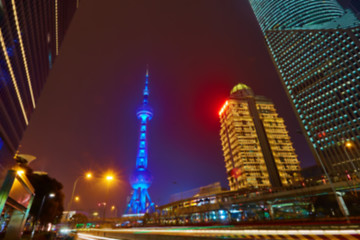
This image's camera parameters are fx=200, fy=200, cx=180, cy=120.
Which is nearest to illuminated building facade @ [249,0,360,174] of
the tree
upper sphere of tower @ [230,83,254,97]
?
upper sphere of tower @ [230,83,254,97]

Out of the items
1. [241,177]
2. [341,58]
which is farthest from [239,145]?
[341,58]

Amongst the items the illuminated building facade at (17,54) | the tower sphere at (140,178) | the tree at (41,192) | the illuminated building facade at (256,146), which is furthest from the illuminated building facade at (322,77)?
the illuminated building facade at (17,54)

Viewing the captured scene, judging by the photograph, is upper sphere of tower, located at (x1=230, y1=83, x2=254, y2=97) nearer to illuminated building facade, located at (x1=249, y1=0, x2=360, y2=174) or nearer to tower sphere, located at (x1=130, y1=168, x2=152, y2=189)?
illuminated building facade, located at (x1=249, y1=0, x2=360, y2=174)

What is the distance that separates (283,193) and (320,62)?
92453mm

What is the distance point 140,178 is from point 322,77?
370 ft

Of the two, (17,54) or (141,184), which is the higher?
(17,54)

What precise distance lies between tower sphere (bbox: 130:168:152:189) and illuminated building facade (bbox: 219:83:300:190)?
47.3 m

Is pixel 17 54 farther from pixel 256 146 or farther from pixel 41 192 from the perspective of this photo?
pixel 256 146

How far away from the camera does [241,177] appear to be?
97.1m

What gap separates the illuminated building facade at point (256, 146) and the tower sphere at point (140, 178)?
47.3 m

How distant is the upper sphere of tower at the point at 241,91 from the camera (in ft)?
444

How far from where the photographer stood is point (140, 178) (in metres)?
116

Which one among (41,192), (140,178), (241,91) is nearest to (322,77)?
(241,91)

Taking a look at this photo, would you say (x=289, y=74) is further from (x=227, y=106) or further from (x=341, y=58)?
(x=227, y=106)
